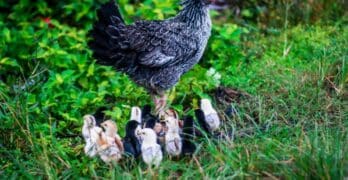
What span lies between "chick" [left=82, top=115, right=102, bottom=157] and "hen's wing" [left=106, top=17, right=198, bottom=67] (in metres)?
0.79

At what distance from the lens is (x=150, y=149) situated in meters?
4.91

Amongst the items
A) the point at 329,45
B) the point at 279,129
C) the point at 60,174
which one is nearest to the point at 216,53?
the point at 329,45

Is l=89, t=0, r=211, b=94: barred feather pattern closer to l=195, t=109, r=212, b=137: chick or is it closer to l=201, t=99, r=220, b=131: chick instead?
l=201, t=99, r=220, b=131: chick

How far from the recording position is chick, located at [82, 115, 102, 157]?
5059 millimetres

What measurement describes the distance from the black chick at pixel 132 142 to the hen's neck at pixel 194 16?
45.8 inches

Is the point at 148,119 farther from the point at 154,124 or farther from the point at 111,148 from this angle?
the point at 111,148

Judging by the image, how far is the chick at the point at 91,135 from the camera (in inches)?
199

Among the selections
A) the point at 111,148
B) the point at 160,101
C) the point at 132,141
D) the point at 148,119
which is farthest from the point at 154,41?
the point at 111,148

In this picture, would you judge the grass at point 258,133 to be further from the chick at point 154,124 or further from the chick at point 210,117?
the chick at point 154,124

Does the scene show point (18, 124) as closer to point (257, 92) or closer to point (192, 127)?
point (192, 127)

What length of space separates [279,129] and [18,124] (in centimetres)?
178

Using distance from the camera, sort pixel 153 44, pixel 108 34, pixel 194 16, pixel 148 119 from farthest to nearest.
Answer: pixel 194 16, pixel 153 44, pixel 108 34, pixel 148 119

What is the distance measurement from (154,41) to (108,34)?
35 centimetres

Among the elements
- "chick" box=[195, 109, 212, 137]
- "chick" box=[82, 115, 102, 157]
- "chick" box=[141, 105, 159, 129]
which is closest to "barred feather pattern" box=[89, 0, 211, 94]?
"chick" box=[141, 105, 159, 129]
